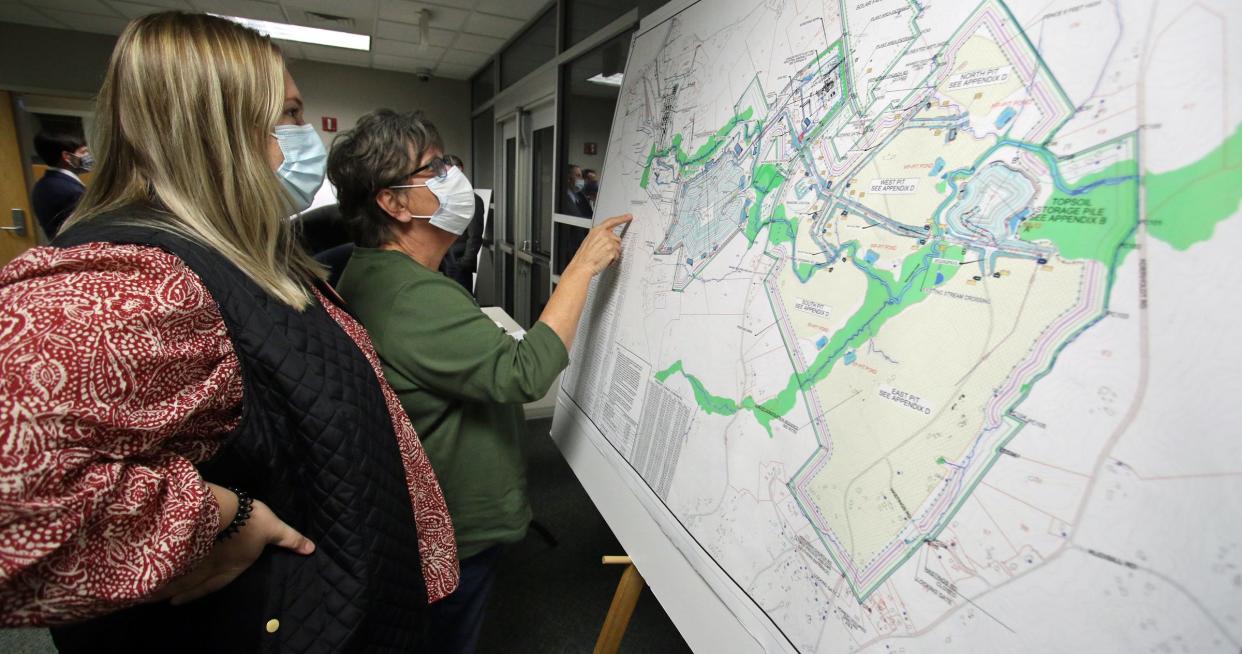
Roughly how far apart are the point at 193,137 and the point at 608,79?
7.94ft

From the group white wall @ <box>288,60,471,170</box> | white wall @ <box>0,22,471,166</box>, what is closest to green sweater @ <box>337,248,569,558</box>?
white wall @ <box>0,22,471,166</box>

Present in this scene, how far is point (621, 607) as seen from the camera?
1.01 metres

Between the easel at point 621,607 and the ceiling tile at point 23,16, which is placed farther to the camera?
the ceiling tile at point 23,16

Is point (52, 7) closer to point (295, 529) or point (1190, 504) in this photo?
point (295, 529)

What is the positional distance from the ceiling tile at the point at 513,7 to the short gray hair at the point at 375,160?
2.85m

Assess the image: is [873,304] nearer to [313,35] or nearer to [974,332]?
[974,332]

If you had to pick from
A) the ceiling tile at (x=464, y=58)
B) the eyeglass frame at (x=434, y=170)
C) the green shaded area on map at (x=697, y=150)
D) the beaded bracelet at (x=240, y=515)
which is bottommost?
the beaded bracelet at (x=240, y=515)

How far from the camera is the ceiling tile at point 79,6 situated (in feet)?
12.1

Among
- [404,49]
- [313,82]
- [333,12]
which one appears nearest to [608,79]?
[333,12]

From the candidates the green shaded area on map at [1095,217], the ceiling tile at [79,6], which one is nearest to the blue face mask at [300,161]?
the green shaded area on map at [1095,217]

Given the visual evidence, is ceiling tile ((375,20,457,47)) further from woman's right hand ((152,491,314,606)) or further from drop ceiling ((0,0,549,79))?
woman's right hand ((152,491,314,606))

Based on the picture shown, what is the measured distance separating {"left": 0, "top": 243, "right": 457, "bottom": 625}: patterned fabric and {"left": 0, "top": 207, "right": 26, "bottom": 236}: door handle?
6.09 m

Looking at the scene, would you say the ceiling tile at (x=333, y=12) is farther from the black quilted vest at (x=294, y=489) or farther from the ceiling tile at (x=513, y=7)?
the black quilted vest at (x=294, y=489)

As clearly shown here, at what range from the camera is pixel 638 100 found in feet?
4.01
